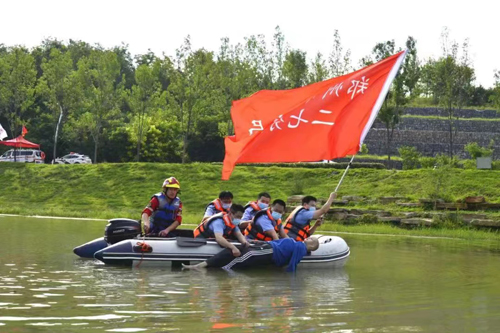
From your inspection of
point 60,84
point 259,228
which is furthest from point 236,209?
point 60,84

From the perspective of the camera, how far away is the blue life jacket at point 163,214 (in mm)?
18297

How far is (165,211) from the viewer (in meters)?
18.3

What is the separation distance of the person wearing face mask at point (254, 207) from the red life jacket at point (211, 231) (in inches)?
32.5

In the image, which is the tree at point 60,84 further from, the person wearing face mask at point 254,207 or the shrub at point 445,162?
the person wearing face mask at point 254,207

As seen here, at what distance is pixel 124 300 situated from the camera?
42.0 feet

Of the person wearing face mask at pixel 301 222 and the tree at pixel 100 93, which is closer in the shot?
the person wearing face mask at pixel 301 222

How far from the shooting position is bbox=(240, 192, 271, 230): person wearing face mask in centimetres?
1823

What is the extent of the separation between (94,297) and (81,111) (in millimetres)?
52465

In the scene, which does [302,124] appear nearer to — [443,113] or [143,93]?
[143,93]

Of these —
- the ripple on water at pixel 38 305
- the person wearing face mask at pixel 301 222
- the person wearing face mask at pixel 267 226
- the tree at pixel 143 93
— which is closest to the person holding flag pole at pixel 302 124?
the person wearing face mask at pixel 267 226

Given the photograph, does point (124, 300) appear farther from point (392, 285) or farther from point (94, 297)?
point (392, 285)

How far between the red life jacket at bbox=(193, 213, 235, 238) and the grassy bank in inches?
535

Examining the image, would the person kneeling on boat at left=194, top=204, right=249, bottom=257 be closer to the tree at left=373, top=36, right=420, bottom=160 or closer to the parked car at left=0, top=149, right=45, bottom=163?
the tree at left=373, top=36, right=420, bottom=160

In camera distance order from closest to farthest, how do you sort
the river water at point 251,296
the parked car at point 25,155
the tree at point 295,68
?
the river water at point 251,296
the tree at point 295,68
the parked car at point 25,155
